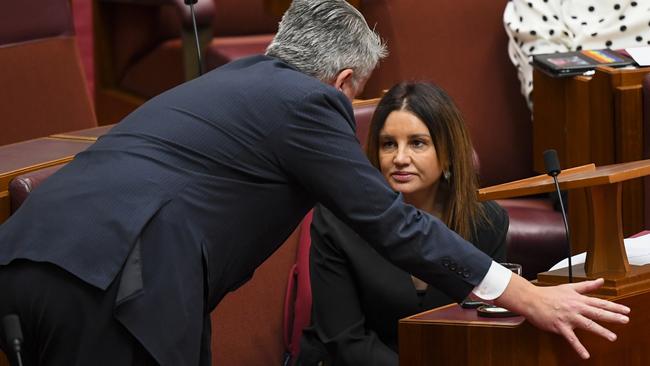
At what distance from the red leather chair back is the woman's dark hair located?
0.71m

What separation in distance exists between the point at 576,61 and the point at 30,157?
0.79 meters

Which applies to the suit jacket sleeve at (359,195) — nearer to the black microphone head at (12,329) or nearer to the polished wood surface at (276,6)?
the black microphone head at (12,329)

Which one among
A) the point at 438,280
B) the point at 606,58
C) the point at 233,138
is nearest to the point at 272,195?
the point at 233,138

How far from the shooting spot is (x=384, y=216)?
110cm

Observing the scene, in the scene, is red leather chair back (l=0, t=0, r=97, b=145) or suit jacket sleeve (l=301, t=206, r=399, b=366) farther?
red leather chair back (l=0, t=0, r=97, b=145)

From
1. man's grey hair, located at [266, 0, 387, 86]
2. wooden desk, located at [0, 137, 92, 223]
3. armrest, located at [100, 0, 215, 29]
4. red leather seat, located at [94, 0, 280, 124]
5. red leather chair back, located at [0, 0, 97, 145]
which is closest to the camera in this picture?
man's grey hair, located at [266, 0, 387, 86]

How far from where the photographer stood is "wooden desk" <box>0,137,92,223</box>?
1269 millimetres

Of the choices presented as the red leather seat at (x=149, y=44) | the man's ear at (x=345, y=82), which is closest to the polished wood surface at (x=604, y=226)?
the man's ear at (x=345, y=82)

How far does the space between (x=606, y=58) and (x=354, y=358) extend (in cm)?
66

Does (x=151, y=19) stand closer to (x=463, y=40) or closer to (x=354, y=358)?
(x=463, y=40)

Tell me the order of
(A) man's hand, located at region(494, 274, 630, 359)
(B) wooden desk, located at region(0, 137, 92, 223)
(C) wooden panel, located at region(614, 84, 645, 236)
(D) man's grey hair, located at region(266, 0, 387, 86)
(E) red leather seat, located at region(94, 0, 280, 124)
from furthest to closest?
(E) red leather seat, located at region(94, 0, 280, 124), (C) wooden panel, located at region(614, 84, 645, 236), (B) wooden desk, located at region(0, 137, 92, 223), (D) man's grey hair, located at region(266, 0, 387, 86), (A) man's hand, located at region(494, 274, 630, 359)

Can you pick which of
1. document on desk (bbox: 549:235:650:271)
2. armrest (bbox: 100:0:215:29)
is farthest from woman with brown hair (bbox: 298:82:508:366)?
armrest (bbox: 100:0:215:29)

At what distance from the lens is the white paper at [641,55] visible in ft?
5.64

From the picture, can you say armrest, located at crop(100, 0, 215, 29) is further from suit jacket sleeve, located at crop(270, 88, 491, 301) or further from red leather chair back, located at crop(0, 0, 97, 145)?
suit jacket sleeve, located at crop(270, 88, 491, 301)
